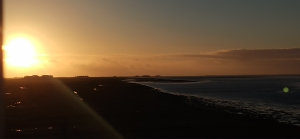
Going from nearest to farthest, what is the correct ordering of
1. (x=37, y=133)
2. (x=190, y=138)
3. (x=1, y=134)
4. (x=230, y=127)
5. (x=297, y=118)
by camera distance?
(x=1, y=134) → (x=190, y=138) → (x=37, y=133) → (x=230, y=127) → (x=297, y=118)

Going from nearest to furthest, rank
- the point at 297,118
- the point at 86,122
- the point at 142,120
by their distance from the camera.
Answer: the point at 86,122 < the point at 142,120 < the point at 297,118

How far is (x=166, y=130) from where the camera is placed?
2080cm

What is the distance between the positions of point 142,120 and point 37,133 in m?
8.28

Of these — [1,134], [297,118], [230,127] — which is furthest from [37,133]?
[297,118]

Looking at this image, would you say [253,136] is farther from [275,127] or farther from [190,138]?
[275,127]

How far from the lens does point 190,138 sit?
60.6ft

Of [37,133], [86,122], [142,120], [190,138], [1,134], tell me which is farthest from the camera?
[142,120]

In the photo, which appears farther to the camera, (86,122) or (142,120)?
(142,120)

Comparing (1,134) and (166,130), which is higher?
(1,134)

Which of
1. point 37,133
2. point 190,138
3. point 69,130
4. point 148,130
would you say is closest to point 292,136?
point 190,138

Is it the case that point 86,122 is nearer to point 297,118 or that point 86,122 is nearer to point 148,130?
A: point 148,130

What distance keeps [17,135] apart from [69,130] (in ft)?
8.68

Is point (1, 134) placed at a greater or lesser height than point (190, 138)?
greater

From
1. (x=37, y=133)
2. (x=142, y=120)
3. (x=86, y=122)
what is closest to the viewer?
(x=37, y=133)
